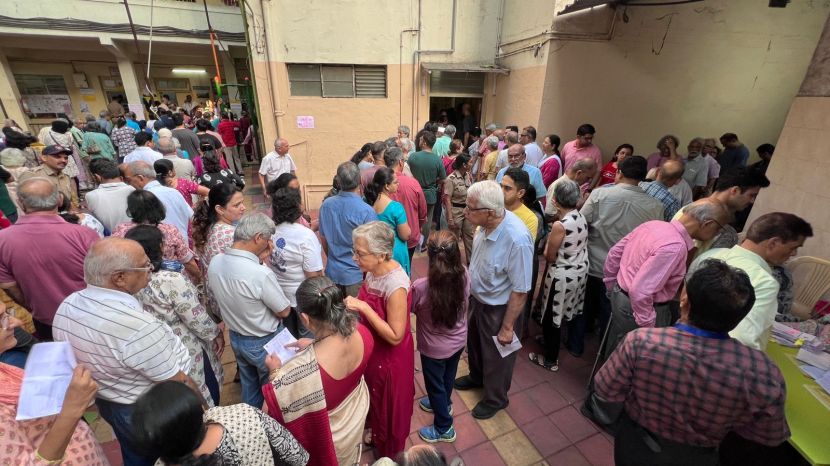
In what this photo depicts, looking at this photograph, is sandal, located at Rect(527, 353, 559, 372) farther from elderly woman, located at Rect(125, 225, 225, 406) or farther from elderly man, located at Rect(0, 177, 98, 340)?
elderly man, located at Rect(0, 177, 98, 340)

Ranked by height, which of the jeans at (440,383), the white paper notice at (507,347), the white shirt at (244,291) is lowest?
the jeans at (440,383)

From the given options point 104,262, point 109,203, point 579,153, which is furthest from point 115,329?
point 579,153

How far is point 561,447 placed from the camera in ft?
8.61

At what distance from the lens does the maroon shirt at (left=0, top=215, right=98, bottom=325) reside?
7.94ft

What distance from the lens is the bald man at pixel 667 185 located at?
3.64m

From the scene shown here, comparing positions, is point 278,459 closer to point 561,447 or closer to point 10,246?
point 561,447

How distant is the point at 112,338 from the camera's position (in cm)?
162

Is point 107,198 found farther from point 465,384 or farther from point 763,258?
point 763,258

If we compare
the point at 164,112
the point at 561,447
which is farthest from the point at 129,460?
the point at 164,112

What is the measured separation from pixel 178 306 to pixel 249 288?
1.49ft

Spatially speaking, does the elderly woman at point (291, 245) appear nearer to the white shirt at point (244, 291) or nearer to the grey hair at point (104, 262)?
the white shirt at point (244, 291)

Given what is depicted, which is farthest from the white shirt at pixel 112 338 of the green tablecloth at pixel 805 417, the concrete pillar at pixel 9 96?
the concrete pillar at pixel 9 96

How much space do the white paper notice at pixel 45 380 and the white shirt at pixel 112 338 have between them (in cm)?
25

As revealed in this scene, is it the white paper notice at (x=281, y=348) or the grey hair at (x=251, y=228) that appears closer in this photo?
the white paper notice at (x=281, y=348)
